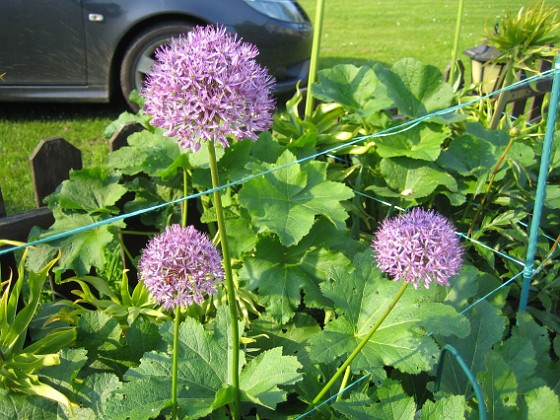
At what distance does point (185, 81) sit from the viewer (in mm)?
1291

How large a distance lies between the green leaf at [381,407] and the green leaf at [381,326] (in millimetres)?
82

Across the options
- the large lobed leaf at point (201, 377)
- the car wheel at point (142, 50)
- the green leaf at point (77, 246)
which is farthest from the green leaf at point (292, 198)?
the car wheel at point (142, 50)

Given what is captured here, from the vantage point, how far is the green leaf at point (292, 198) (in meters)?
2.04

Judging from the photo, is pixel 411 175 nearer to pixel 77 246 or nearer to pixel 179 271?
pixel 77 246

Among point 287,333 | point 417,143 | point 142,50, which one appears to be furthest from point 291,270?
point 142,50

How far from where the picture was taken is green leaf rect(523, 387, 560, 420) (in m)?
1.68

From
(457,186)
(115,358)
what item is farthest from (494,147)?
(115,358)

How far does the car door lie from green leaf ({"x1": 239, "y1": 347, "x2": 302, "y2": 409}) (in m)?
4.15

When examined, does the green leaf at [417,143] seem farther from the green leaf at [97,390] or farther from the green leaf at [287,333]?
the green leaf at [97,390]

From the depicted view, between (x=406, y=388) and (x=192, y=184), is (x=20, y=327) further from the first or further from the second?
(x=406, y=388)

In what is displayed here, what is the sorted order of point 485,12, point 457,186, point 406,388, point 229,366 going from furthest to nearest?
point 485,12 < point 457,186 < point 406,388 < point 229,366

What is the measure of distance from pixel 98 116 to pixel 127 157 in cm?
347

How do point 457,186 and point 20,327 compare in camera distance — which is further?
point 457,186

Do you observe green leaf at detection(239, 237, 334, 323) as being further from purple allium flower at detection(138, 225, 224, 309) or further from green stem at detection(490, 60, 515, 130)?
green stem at detection(490, 60, 515, 130)
